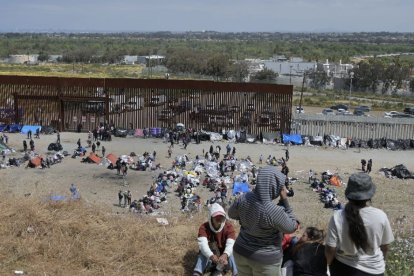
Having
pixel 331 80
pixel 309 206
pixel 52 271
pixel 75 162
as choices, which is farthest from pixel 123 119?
pixel 331 80

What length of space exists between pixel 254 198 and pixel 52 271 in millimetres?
2690

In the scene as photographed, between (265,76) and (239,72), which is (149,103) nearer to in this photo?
(265,76)

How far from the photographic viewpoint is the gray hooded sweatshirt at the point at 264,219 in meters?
4.29

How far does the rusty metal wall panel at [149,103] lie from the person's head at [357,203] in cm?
3029

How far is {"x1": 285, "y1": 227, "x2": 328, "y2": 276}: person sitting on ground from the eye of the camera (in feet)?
14.9

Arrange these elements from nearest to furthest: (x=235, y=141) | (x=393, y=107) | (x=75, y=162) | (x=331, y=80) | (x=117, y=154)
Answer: (x=75, y=162), (x=117, y=154), (x=235, y=141), (x=393, y=107), (x=331, y=80)

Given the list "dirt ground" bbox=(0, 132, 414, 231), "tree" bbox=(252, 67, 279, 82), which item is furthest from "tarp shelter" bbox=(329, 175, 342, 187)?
"tree" bbox=(252, 67, 279, 82)

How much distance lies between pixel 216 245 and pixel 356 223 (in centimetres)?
231

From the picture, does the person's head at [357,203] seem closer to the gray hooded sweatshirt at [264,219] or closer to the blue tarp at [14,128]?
the gray hooded sweatshirt at [264,219]

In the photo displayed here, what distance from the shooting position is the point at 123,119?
34.8m

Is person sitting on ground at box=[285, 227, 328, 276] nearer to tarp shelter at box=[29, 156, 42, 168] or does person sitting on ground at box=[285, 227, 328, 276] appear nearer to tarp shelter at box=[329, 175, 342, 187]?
tarp shelter at box=[329, 175, 342, 187]

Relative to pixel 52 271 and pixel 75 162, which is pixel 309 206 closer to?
pixel 75 162

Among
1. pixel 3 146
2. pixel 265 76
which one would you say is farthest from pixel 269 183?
pixel 265 76

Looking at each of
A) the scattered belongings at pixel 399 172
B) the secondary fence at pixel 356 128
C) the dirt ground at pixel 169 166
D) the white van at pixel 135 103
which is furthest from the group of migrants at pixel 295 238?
the secondary fence at pixel 356 128
